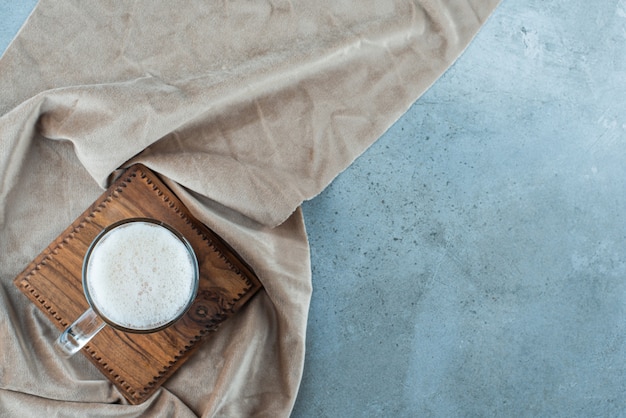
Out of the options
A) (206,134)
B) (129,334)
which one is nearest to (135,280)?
(129,334)

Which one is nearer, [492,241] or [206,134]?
[206,134]

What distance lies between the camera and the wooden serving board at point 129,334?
902 mm

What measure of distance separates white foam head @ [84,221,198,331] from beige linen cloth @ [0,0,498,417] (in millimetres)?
85

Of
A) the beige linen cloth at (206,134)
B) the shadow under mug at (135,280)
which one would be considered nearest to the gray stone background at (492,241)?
the beige linen cloth at (206,134)

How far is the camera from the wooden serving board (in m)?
0.90

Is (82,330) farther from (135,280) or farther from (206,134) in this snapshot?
(206,134)

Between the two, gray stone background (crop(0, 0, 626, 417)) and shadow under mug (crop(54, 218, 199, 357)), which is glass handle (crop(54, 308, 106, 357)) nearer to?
shadow under mug (crop(54, 218, 199, 357))

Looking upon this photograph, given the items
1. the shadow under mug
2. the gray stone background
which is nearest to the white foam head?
the shadow under mug

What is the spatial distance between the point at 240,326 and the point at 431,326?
313mm

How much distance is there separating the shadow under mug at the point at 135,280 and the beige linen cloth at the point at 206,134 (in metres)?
0.08

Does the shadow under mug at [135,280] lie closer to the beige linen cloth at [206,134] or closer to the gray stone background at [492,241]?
the beige linen cloth at [206,134]

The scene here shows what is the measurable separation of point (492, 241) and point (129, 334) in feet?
1.89

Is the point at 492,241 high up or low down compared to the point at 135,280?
down

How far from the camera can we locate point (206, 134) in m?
0.94
